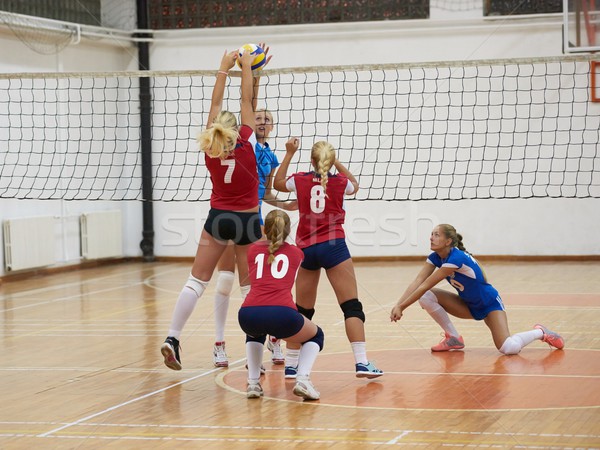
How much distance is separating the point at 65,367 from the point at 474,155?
31.5 ft

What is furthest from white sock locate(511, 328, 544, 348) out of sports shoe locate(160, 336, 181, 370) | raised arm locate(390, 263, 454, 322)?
sports shoe locate(160, 336, 181, 370)

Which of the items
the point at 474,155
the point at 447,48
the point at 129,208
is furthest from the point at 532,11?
the point at 129,208

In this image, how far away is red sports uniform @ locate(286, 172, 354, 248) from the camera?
6648mm

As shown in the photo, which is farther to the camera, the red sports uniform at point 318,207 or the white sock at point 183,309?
the white sock at point 183,309

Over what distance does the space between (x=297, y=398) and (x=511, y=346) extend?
211 centimetres

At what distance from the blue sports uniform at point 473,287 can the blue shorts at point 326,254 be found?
1213 millimetres

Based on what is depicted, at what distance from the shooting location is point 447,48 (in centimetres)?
1566

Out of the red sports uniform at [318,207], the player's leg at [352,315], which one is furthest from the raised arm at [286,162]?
the player's leg at [352,315]

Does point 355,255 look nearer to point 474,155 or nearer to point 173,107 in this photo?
point 474,155

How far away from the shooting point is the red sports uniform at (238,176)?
678cm

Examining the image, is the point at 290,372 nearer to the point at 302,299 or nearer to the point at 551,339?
the point at 302,299

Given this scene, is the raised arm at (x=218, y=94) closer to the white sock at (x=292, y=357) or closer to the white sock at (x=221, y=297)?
the white sock at (x=221, y=297)

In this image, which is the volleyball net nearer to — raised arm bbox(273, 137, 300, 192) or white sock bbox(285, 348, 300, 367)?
raised arm bbox(273, 137, 300, 192)

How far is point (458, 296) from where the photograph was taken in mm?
7922
